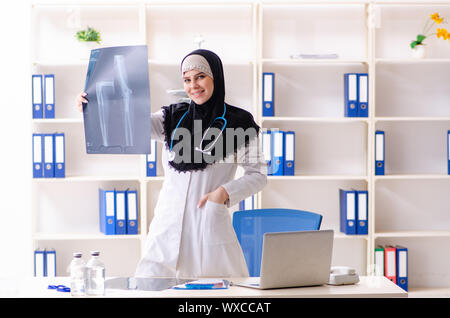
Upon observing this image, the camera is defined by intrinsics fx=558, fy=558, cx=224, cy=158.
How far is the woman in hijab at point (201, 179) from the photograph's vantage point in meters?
2.14

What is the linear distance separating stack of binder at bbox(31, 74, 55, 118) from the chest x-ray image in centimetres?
158

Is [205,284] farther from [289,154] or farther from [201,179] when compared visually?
[289,154]

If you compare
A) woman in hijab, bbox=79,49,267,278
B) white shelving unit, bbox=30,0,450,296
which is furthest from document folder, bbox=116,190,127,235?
woman in hijab, bbox=79,49,267,278

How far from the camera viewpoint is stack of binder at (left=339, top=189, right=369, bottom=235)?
3.74 metres

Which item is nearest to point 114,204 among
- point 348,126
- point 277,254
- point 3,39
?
point 3,39

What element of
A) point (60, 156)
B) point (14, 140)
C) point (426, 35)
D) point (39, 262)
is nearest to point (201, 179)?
point (60, 156)

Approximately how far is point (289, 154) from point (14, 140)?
1.92 metres

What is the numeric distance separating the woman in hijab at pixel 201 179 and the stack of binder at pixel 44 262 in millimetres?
1732

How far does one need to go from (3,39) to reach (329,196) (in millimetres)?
2537

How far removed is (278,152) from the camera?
3736 mm

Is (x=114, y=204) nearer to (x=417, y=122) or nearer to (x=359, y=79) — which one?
(x=359, y=79)

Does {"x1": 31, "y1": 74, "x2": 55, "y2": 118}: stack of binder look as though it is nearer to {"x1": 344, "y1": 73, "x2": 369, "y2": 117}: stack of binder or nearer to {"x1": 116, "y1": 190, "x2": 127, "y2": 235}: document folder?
{"x1": 116, "y1": 190, "x2": 127, "y2": 235}: document folder

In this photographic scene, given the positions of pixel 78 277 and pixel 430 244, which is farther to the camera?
pixel 430 244

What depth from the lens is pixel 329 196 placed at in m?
3.98
